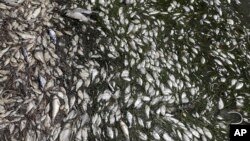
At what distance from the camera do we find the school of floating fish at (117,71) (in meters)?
4.42

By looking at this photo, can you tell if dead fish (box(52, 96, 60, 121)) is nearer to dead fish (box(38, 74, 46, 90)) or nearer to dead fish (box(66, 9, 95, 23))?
dead fish (box(38, 74, 46, 90))

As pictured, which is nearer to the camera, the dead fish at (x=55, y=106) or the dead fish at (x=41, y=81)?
the dead fish at (x=55, y=106)

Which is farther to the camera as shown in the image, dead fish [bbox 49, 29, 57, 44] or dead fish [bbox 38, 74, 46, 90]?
dead fish [bbox 49, 29, 57, 44]

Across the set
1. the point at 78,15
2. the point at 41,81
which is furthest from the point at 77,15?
the point at 41,81

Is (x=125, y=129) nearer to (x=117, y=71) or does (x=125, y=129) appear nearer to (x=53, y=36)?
(x=117, y=71)

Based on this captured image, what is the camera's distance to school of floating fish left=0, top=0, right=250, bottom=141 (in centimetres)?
442

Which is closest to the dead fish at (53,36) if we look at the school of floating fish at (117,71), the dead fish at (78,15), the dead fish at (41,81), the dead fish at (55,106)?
the school of floating fish at (117,71)

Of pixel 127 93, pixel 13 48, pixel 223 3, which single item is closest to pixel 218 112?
pixel 127 93

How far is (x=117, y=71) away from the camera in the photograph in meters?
4.85

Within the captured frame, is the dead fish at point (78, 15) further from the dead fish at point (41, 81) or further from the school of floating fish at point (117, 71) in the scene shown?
the dead fish at point (41, 81)

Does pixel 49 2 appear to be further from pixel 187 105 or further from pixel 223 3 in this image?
pixel 223 3

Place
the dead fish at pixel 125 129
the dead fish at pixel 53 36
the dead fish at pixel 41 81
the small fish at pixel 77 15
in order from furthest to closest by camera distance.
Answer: the small fish at pixel 77 15
the dead fish at pixel 53 36
the dead fish at pixel 41 81
the dead fish at pixel 125 129

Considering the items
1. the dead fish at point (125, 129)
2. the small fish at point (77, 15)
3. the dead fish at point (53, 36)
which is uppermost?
the small fish at point (77, 15)

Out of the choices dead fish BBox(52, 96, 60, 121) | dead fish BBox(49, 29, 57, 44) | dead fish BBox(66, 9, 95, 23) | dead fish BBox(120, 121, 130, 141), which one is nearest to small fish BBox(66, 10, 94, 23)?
dead fish BBox(66, 9, 95, 23)
